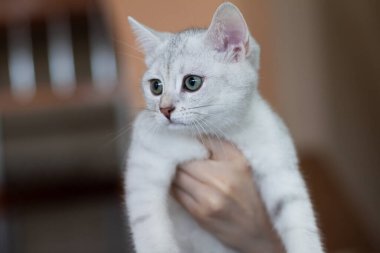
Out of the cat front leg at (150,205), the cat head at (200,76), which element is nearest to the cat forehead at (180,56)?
the cat head at (200,76)

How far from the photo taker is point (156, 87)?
530mm

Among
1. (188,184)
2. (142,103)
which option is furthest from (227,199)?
(142,103)

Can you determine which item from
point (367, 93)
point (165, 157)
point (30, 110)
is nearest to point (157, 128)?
point (165, 157)

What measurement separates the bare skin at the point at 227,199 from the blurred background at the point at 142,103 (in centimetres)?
7

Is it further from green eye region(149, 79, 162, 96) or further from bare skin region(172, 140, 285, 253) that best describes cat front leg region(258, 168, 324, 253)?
green eye region(149, 79, 162, 96)

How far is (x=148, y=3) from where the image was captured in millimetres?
478

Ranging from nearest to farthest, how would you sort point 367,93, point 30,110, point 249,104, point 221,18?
1. point 221,18
2. point 249,104
3. point 367,93
4. point 30,110

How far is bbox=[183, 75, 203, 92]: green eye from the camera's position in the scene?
525 mm

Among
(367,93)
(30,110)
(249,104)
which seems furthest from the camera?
(30,110)

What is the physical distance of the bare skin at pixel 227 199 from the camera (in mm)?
591

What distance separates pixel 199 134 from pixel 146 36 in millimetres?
132

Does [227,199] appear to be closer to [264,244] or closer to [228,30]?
[264,244]

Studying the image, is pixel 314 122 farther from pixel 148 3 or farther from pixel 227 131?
pixel 148 3

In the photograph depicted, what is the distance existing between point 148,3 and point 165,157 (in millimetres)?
186
